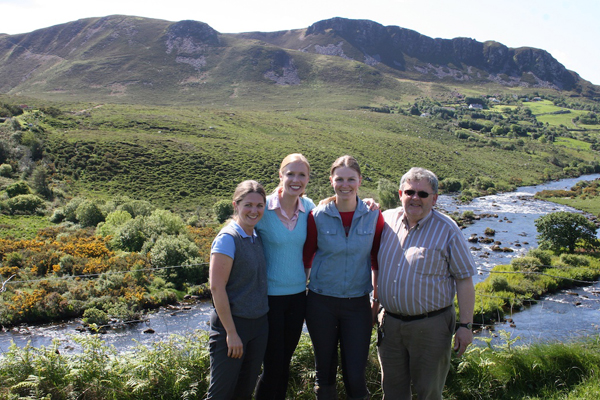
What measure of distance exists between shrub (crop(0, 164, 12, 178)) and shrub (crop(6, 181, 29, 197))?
663 cm

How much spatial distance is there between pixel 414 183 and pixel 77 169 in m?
55.9

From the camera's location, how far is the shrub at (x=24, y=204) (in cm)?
3672

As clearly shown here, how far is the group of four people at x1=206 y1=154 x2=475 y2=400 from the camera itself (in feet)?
11.0

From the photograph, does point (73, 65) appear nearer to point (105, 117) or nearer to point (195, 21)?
point (195, 21)

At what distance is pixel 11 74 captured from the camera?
14962 centimetres

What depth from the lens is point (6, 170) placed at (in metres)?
46.7

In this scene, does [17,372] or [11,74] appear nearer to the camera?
[17,372]

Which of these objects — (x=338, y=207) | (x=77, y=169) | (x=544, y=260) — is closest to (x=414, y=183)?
(x=338, y=207)

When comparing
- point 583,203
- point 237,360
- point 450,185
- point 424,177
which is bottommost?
point 583,203

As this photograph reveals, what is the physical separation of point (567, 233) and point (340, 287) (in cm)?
3748

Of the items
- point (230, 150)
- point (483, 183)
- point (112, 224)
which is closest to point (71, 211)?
point (112, 224)

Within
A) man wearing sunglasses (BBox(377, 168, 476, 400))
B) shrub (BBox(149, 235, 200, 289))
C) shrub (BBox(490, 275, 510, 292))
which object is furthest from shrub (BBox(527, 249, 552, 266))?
man wearing sunglasses (BBox(377, 168, 476, 400))

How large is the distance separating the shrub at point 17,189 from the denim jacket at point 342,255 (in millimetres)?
46744

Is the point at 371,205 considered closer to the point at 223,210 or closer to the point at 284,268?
the point at 284,268
